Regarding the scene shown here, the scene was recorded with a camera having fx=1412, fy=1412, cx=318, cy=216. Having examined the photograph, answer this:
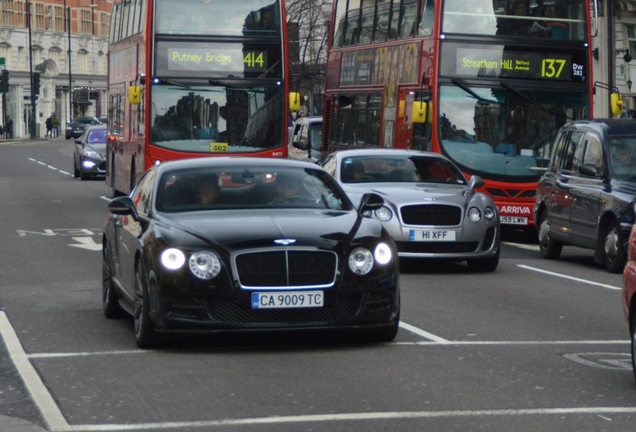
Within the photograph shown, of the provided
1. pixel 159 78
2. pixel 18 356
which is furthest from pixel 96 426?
pixel 159 78

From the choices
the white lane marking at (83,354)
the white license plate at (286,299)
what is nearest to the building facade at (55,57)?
the white lane marking at (83,354)

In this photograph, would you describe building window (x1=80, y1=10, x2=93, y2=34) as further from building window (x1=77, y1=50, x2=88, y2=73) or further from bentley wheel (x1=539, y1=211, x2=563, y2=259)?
bentley wheel (x1=539, y1=211, x2=563, y2=259)

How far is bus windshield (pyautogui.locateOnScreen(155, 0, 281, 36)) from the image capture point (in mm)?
23938

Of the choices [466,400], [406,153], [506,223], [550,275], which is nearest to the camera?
[466,400]

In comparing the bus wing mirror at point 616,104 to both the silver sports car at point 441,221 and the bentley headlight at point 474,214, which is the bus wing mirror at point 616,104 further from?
the bentley headlight at point 474,214

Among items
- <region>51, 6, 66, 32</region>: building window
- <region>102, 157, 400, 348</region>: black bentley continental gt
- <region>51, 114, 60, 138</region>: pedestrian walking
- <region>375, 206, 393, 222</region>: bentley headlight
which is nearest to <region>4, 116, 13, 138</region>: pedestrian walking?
<region>51, 114, 60, 138</region>: pedestrian walking

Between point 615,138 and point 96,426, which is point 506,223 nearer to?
point 615,138

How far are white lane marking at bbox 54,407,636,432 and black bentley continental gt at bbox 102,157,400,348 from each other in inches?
85.1

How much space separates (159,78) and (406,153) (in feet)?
26.4

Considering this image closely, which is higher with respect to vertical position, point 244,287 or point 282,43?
point 282,43

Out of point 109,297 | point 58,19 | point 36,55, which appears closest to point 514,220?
point 109,297

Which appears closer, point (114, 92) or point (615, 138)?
point (615, 138)

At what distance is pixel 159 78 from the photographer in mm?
24312

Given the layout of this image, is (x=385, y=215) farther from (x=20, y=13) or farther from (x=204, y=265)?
(x=20, y=13)
